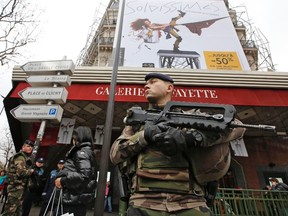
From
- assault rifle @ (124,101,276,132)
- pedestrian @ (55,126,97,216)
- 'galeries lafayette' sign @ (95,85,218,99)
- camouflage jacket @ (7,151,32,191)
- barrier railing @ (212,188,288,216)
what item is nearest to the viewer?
assault rifle @ (124,101,276,132)

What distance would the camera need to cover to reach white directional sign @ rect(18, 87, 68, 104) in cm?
340

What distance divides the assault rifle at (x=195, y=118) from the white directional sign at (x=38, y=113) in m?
1.98

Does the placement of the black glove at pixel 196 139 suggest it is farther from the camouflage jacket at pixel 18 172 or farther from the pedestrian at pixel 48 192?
the camouflage jacket at pixel 18 172

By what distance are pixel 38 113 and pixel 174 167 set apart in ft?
8.87

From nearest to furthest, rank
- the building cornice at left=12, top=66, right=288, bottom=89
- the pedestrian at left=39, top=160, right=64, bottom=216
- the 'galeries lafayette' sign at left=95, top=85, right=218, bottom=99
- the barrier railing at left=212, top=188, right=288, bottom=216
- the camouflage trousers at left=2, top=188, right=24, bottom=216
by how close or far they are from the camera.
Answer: the camouflage trousers at left=2, top=188, right=24, bottom=216, the pedestrian at left=39, top=160, right=64, bottom=216, the barrier railing at left=212, top=188, right=288, bottom=216, the 'galeries lafayette' sign at left=95, top=85, right=218, bottom=99, the building cornice at left=12, top=66, right=288, bottom=89

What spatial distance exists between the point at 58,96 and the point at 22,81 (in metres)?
4.03

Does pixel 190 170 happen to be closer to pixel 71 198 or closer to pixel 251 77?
pixel 71 198

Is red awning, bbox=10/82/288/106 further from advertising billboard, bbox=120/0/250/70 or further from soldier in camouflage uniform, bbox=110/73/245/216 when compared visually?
soldier in camouflage uniform, bbox=110/73/245/216

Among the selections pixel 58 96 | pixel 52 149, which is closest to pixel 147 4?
pixel 52 149

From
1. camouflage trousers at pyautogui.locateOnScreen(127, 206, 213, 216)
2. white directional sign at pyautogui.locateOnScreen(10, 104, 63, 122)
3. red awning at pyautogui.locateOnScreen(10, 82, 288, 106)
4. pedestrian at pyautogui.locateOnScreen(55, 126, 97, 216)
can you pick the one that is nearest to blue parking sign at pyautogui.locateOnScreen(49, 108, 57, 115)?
white directional sign at pyautogui.locateOnScreen(10, 104, 63, 122)

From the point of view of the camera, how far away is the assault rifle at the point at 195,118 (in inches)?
54.7

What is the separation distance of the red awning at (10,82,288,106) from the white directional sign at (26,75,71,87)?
244 cm

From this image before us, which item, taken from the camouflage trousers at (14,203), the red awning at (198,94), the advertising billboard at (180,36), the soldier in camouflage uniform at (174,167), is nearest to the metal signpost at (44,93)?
the camouflage trousers at (14,203)

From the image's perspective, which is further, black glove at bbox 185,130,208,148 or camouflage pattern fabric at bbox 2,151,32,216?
camouflage pattern fabric at bbox 2,151,32,216
